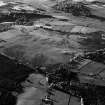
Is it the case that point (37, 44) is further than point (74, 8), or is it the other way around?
point (74, 8)

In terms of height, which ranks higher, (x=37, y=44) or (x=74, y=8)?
(x=74, y=8)

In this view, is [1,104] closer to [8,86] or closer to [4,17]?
[8,86]

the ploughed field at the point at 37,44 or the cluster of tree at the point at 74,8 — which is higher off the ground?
the cluster of tree at the point at 74,8

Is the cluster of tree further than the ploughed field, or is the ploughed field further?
the cluster of tree

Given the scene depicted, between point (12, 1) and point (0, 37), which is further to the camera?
point (12, 1)

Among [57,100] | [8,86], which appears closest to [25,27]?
[8,86]

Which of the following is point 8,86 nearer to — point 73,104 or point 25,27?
point 73,104

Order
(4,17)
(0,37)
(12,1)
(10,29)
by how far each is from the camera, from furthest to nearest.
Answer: (12,1), (4,17), (10,29), (0,37)

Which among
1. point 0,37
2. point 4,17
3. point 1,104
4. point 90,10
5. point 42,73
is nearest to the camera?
point 1,104

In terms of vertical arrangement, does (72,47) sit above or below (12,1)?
below

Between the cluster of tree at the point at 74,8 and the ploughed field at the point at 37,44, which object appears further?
the cluster of tree at the point at 74,8

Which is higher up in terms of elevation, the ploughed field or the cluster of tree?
the cluster of tree
